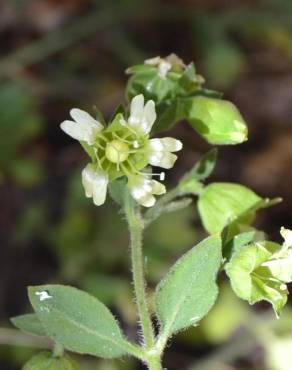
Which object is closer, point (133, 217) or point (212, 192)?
point (133, 217)

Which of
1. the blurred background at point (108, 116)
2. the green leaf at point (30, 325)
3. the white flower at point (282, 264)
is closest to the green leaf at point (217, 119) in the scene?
the white flower at point (282, 264)

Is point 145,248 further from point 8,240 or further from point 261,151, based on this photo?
point 261,151

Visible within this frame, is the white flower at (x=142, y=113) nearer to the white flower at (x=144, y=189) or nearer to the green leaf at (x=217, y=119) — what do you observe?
the white flower at (x=144, y=189)

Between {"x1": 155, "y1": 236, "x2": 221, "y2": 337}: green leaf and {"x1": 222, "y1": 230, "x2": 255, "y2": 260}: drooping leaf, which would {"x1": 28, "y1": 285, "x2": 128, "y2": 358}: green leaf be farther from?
{"x1": 222, "y1": 230, "x2": 255, "y2": 260}: drooping leaf

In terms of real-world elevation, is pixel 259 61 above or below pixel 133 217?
below

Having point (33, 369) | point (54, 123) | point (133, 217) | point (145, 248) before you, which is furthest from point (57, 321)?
point (54, 123)
